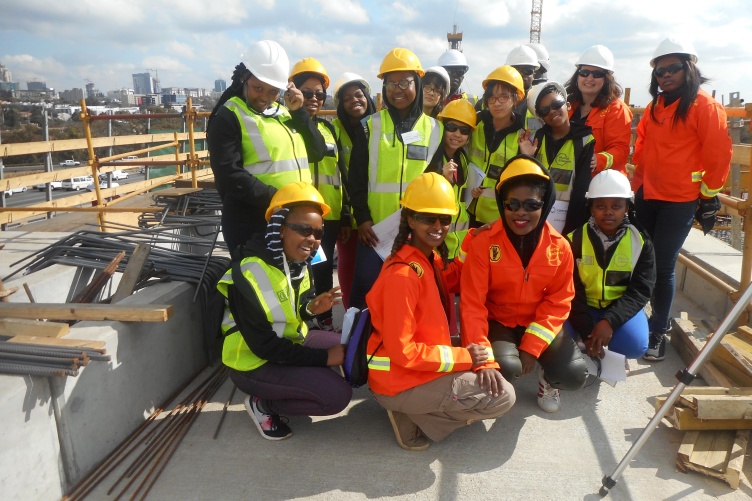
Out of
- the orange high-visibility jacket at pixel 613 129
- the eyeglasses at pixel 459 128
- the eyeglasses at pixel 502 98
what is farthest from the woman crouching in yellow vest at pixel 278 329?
the orange high-visibility jacket at pixel 613 129

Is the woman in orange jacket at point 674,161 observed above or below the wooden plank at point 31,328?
above

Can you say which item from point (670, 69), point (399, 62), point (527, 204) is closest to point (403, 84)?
point (399, 62)

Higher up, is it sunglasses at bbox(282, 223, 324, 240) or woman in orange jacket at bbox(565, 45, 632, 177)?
woman in orange jacket at bbox(565, 45, 632, 177)

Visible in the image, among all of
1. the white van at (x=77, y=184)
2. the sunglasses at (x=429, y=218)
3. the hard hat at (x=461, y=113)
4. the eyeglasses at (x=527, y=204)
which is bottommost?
the white van at (x=77, y=184)

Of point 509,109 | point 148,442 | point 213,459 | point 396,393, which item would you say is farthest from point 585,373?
point 148,442

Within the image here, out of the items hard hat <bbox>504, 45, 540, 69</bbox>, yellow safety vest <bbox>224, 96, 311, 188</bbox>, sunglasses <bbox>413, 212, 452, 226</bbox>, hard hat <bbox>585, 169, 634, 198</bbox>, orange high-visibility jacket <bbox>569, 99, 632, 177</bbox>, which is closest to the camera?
sunglasses <bbox>413, 212, 452, 226</bbox>

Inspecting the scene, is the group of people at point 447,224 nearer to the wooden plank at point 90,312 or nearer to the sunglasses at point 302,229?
the sunglasses at point 302,229

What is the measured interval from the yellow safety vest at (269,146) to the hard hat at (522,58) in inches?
92.8

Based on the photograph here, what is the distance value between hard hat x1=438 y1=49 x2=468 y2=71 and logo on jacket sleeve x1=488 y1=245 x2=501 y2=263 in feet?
9.56

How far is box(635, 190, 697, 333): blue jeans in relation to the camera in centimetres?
384

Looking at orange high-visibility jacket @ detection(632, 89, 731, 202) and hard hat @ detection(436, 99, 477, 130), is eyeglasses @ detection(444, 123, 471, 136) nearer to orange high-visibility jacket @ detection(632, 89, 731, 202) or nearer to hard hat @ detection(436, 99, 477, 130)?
hard hat @ detection(436, 99, 477, 130)

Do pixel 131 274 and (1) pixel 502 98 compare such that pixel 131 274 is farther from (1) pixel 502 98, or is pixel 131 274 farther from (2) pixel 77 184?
(2) pixel 77 184

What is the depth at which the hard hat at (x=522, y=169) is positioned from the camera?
3066 millimetres

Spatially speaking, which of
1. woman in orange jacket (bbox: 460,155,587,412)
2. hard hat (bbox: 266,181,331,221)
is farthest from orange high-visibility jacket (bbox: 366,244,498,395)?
hard hat (bbox: 266,181,331,221)
